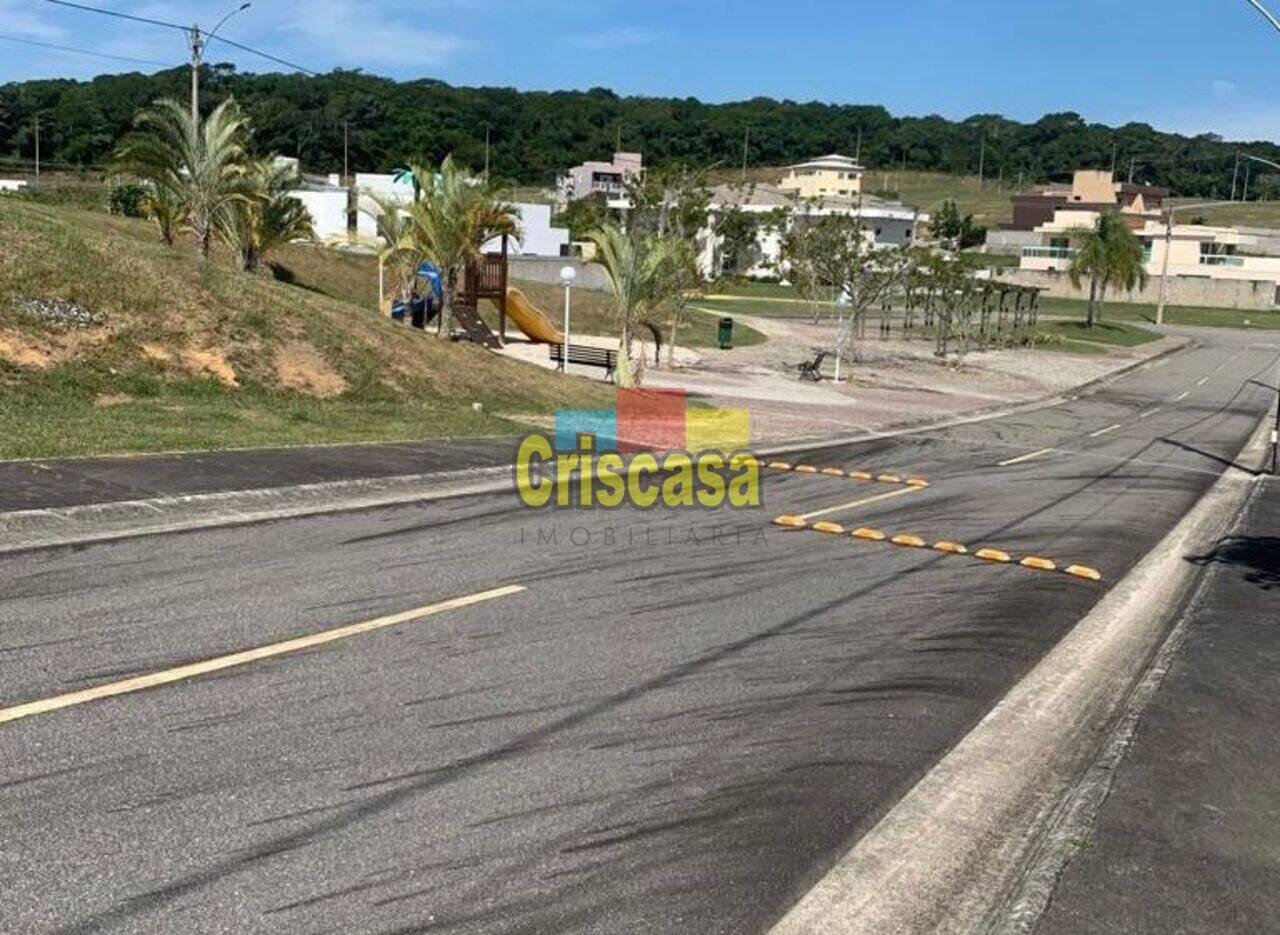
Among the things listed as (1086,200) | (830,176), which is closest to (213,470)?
(830,176)

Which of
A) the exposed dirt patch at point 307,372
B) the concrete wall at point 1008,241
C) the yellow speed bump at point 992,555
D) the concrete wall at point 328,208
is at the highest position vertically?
the concrete wall at point 1008,241

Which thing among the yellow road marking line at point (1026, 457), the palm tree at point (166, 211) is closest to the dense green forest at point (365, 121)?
the palm tree at point (166, 211)

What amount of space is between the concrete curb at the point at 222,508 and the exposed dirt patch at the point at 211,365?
5.39 m

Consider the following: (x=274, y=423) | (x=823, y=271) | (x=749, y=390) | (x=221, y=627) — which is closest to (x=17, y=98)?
(x=823, y=271)

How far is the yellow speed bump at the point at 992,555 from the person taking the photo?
1162cm

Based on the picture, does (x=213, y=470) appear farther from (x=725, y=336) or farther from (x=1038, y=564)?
(x=725, y=336)

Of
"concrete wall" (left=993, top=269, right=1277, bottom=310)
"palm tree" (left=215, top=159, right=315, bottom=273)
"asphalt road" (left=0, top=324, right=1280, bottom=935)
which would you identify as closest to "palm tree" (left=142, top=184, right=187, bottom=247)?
"palm tree" (left=215, top=159, right=315, bottom=273)

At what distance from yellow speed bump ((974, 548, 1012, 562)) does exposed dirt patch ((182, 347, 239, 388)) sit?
36.8 ft

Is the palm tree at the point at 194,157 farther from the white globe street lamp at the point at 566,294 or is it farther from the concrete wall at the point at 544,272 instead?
the concrete wall at the point at 544,272

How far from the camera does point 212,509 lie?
10.4 m

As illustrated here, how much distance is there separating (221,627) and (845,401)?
985 inches

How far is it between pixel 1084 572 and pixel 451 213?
61.5ft

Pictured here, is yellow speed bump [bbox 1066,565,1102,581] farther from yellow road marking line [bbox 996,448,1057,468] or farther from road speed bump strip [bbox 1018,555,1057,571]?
yellow road marking line [bbox 996,448,1057,468]

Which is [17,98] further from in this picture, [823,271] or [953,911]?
[953,911]
